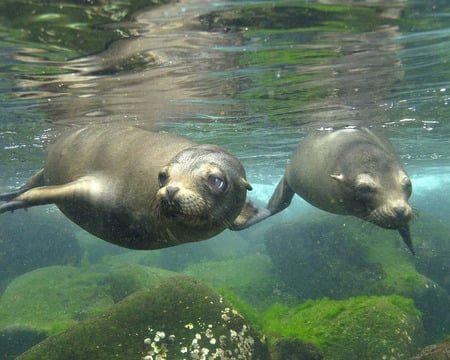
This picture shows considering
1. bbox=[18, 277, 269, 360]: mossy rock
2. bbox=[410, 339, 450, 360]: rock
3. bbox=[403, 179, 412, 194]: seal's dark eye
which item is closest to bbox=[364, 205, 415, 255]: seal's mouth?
bbox=[403, 179, 412, 194]: seal's dark eye

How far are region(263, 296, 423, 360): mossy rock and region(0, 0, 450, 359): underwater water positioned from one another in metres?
0.03

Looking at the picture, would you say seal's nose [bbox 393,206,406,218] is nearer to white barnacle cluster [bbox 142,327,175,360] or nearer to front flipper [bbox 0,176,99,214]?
white barnacle cluster [bbox 142,327,175,360]

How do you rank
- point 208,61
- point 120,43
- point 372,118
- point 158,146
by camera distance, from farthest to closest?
1. point 372,118
2. point 208,61
3. point 120,43
4. point 158,146

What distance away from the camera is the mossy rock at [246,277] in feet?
45.5

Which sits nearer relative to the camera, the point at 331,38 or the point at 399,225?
the point at 399,225

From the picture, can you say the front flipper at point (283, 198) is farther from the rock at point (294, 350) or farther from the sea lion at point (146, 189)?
the rock at point (294, 350)

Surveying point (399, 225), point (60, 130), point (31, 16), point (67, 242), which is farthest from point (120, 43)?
point (67, 242)

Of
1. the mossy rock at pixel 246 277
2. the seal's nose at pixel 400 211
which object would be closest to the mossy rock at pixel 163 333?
the seal's nose at pixel 400 211

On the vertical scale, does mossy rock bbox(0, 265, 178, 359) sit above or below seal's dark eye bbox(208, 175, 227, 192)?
below

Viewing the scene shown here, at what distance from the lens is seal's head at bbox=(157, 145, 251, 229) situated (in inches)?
141

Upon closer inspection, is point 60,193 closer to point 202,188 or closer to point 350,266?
point 202,188

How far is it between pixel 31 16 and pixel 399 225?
5.51 meters

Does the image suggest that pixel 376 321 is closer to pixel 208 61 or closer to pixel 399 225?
pixel 399 225

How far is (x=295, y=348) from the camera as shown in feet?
18.3
